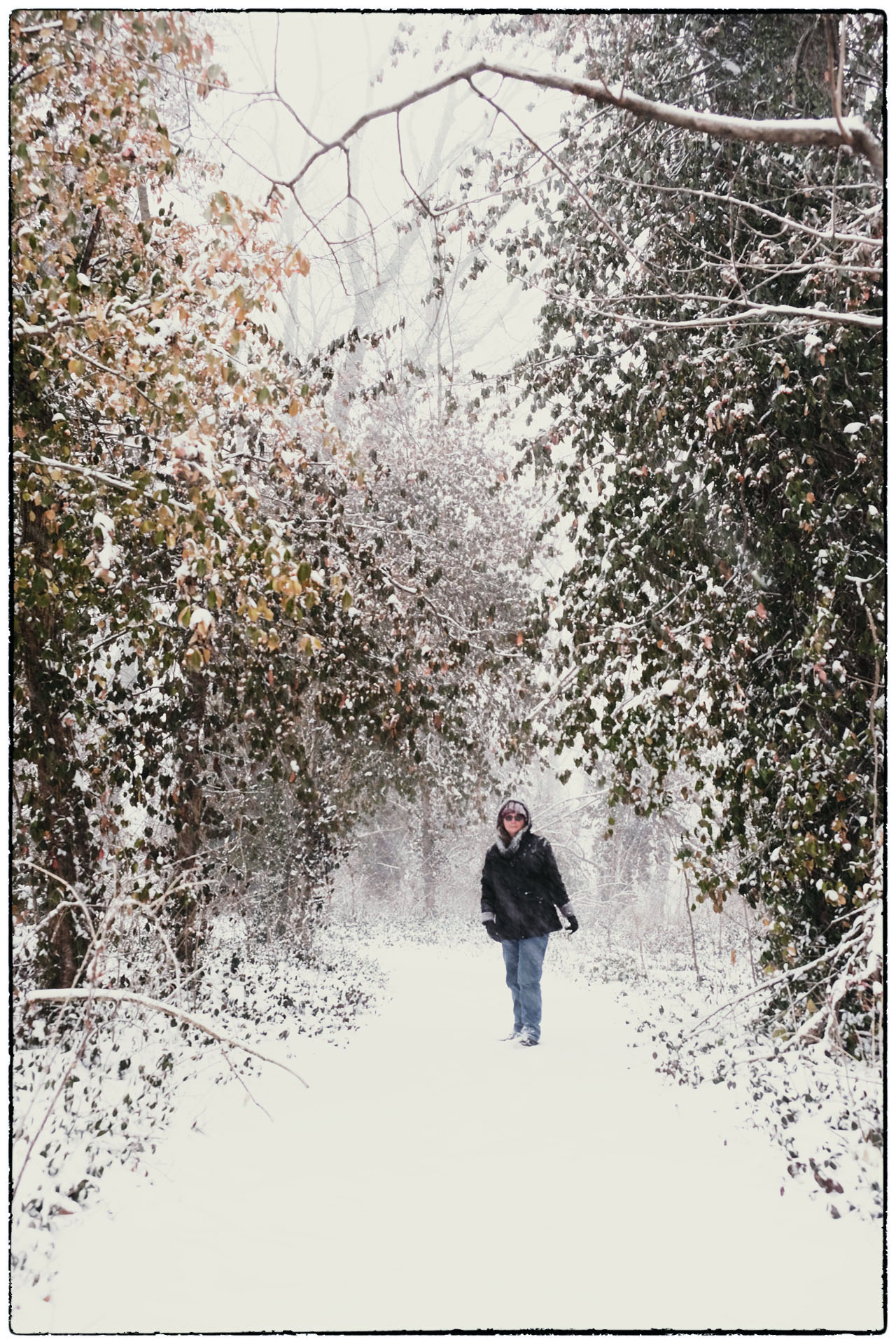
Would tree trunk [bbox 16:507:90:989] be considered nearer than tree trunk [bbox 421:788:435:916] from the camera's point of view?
Yes

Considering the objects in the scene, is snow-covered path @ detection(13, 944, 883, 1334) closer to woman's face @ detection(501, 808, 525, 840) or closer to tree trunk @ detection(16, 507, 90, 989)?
tree trunk @ detection(16, 507, 90, 989)

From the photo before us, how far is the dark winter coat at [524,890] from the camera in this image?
546 cm

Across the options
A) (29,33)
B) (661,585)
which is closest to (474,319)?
(661,585)

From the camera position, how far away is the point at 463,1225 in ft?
9.86

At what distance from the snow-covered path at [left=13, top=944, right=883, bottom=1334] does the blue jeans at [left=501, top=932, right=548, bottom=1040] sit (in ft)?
2.48

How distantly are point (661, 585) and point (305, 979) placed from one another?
18.8 feet

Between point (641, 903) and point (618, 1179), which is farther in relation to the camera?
point (641, 903)

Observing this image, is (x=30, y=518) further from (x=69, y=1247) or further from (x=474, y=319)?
(x=474, y=319)

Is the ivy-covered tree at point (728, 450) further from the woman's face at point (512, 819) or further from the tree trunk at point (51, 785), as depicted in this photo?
the tree trunk at point (51, 785)

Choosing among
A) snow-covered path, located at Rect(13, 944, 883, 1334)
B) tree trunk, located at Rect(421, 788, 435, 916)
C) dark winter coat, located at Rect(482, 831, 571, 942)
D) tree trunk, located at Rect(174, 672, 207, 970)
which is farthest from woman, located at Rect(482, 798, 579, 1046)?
tree trunk, located at Rect(421, 788, 435, 916)

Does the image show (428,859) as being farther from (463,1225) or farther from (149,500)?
(149,500)

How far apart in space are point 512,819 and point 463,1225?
2904mm

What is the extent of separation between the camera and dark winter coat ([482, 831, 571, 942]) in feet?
17.9

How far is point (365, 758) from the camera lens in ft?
32.0
